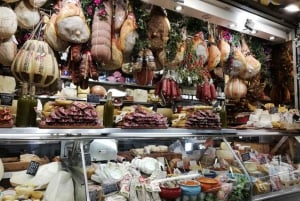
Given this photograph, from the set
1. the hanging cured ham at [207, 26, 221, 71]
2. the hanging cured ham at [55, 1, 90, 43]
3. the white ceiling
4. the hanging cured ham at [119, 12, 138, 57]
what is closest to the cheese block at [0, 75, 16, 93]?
Result: the hanging cured ham at [55, 1, 90, 43]

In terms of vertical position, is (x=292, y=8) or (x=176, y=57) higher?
(x=292, y=8)

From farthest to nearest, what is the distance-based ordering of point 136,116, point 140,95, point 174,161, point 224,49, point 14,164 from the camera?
point 140,95, point 224,49, point 174,161, point 136,116, point 14,164

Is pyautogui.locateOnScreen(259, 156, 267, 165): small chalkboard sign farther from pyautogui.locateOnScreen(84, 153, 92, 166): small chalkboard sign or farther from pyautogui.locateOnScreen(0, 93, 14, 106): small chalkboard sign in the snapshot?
pyautogui.locateOnScreen(0, 93, 14, 106): small chalkboard sign

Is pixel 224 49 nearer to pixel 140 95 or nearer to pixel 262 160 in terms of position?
pixel 262 160

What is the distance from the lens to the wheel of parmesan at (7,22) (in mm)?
2299

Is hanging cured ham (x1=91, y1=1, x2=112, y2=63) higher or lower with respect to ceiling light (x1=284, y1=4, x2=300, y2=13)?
lower

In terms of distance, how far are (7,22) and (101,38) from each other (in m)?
0.71

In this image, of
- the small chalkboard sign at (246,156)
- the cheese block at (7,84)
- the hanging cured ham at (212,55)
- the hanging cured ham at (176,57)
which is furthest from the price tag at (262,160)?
the cheese block at (7,84)

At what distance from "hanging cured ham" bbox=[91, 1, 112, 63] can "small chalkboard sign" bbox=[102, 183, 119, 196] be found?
101 centimetres

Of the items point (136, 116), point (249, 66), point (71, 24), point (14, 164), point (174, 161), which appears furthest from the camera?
point (249, 66)

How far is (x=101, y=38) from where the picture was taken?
A: 251 cm

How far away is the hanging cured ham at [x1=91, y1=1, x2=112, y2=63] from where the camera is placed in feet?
8.19

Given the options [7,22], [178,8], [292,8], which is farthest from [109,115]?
[292,8]

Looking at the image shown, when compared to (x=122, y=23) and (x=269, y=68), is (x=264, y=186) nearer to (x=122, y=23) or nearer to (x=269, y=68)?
(x=122, y=23)
